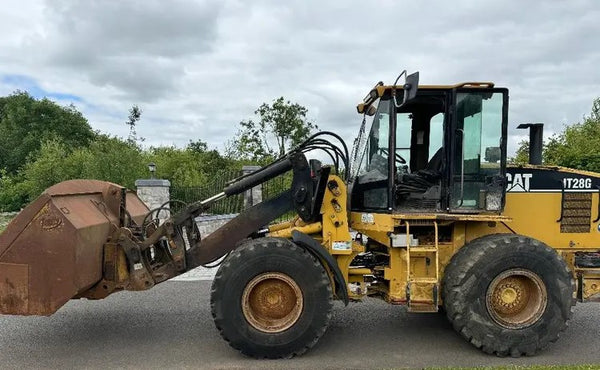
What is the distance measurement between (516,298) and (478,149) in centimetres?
154

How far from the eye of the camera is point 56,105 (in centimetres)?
4309

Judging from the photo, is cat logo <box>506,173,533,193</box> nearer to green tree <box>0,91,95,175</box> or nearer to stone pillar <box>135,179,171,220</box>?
stone pillar <box>135,179,171,220</box>

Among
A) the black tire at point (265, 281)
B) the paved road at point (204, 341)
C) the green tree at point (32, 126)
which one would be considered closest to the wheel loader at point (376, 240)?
the black tire at point (265, 281)

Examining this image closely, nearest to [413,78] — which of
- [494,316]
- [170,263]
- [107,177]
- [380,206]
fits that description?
[380,206]

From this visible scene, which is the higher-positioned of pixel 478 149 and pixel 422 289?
pixel 478 149

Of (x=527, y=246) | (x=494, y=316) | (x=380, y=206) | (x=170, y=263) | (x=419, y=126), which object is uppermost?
(x=419, y=126)

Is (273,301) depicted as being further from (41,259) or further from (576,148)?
(576,148)

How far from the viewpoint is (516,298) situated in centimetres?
462

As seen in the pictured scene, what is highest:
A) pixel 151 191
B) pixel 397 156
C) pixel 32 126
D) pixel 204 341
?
pixel 32 126

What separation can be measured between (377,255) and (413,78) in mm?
2043

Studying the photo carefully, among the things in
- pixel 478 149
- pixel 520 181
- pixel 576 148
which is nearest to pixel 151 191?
pixel 478 149

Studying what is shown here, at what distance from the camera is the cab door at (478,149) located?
4.74 metres

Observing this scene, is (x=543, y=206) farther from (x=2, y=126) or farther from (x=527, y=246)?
(x=2, y=126)

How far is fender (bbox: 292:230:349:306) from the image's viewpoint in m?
4.54
